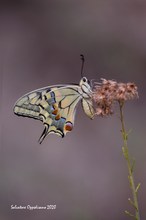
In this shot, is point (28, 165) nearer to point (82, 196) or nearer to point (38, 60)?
point (82, 196)

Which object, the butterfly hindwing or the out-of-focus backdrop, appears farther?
the out-of-focus backdrop

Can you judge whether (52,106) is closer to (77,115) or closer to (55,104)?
(55,104)

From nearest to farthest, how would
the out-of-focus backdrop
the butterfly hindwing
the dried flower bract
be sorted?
the dried flower bract
the butterfly hindwing
the out-of-focus backdrop

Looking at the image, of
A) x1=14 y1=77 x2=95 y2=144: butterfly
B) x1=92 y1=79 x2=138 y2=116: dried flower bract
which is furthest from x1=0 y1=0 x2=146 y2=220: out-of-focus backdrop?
x1=92 y1=79 x2=138 y2=116: dried flower bract

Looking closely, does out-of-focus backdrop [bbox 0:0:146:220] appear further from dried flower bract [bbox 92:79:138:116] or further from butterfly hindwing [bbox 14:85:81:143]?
dried flower bract [bbox 92:79:138:116]

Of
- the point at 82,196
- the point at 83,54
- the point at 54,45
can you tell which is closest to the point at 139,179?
the point at 82,196

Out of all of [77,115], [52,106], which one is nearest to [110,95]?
[52,106]

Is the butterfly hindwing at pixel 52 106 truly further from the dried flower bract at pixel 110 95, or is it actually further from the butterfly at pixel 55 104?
the dried flower bract at pixel 110 95

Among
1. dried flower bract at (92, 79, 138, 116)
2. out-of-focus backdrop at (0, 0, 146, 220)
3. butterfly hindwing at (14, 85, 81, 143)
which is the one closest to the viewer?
dried flower bract at (92, 79, 138, 116)
